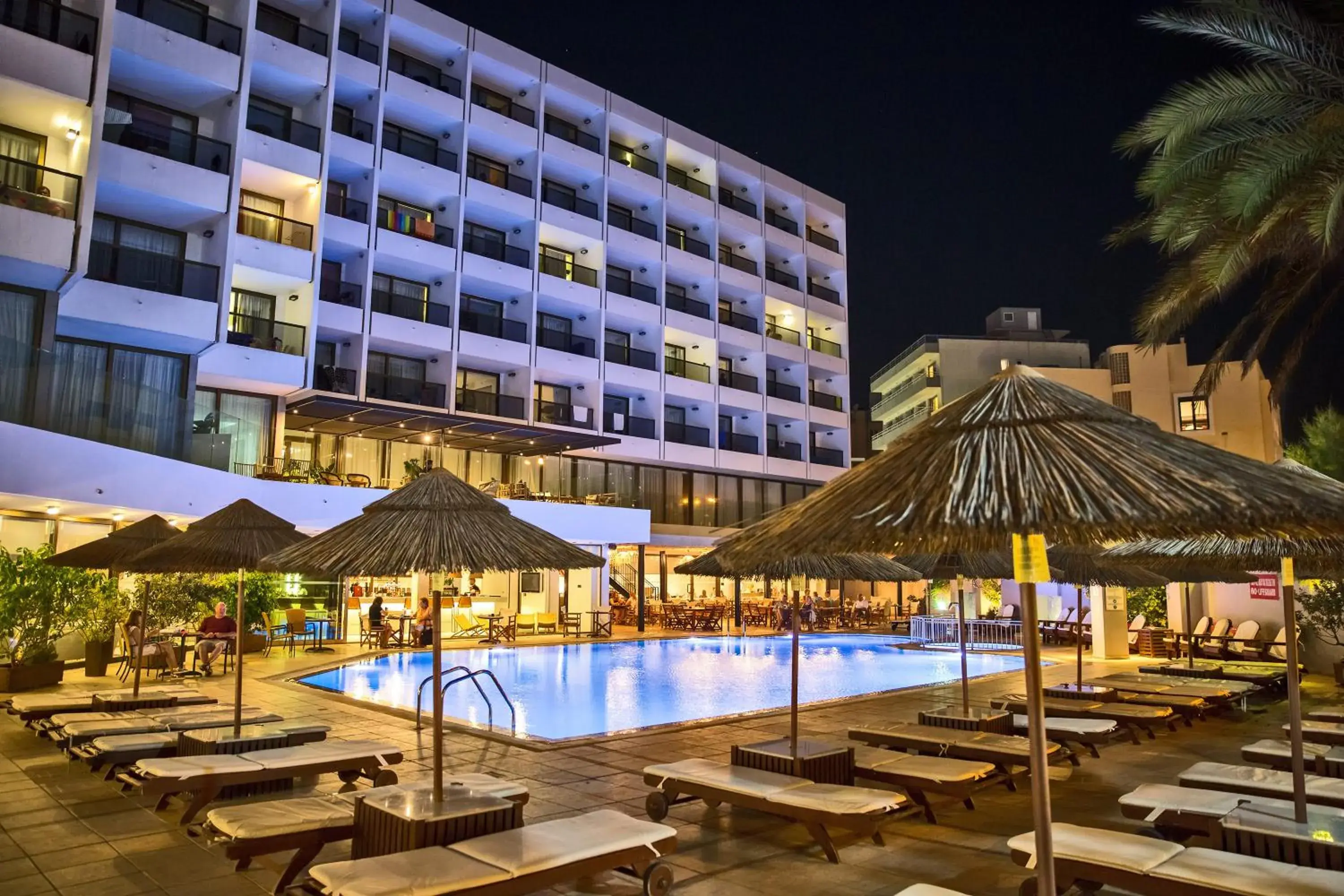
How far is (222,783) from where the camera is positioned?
6461 mm

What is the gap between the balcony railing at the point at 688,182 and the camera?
123ft

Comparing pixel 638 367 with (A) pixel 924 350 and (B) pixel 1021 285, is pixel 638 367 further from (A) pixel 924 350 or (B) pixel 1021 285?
(B) pixel 1021 285

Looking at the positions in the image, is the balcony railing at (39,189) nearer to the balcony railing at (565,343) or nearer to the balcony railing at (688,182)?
the balcony railing at (565,343)

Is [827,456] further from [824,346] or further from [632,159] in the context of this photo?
[632,159]

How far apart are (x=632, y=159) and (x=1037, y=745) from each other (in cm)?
3488

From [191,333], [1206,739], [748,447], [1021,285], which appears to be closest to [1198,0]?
[1206,739]

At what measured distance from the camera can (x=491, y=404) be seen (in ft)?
95.6

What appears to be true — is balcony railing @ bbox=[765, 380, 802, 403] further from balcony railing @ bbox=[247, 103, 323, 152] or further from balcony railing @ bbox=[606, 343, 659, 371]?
balcony railing @ bbox=[247, 103, 323, 152]

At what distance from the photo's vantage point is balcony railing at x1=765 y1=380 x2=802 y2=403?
39.3m

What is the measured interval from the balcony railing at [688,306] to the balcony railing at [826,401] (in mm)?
6648

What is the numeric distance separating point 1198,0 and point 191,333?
19.2 m

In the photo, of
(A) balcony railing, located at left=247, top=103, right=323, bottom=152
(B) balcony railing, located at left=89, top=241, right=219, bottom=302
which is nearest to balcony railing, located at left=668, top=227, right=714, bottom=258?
(A) balcony railing, located at left=247, top=103, right=323, bottom=152

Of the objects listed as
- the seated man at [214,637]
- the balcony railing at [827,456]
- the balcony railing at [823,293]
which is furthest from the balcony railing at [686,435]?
the seated man at [214,637]

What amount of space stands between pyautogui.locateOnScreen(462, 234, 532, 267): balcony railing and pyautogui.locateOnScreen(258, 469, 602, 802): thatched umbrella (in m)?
24.4
